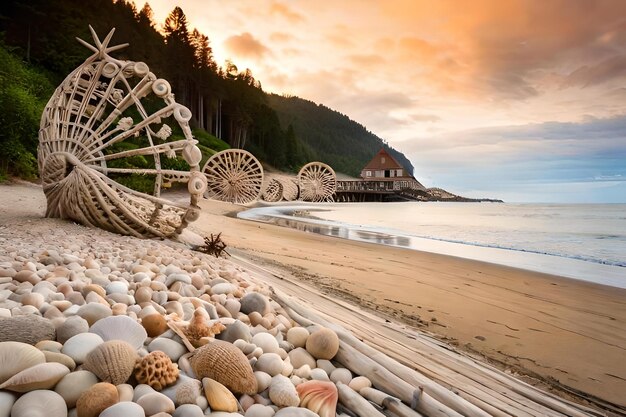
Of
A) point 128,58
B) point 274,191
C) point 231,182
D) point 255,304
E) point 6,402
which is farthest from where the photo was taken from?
point 274,191

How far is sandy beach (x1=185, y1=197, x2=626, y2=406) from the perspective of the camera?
2.55 m

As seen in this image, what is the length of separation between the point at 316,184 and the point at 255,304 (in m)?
32.5

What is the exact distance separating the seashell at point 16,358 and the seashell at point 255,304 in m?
1.16

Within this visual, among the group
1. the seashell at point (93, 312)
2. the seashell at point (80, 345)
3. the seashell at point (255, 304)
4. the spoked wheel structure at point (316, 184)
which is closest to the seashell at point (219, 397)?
the seashell at point (80, 345)

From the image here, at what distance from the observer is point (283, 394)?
4.92ft

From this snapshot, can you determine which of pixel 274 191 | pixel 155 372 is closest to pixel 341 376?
pixel 155 372

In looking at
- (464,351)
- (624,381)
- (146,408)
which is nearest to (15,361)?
(146,408)

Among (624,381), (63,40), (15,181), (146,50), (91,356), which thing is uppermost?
(146,50)

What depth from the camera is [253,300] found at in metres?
2.38

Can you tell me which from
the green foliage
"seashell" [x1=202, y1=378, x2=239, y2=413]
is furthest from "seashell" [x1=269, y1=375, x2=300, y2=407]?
the green foliage

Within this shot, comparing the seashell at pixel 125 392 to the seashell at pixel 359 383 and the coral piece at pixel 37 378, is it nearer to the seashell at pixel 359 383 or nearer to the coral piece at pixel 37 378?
the coral piece at pixel 37 378

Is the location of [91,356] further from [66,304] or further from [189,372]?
[66,304]

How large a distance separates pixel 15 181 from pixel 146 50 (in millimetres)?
25852

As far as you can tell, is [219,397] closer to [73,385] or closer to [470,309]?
[73,385]
